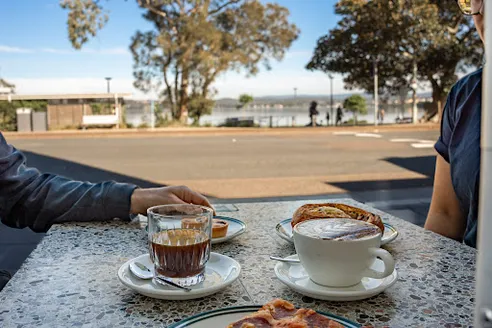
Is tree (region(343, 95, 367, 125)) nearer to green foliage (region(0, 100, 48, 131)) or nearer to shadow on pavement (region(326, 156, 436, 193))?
green foliage (region(0, 100, 48, 131))

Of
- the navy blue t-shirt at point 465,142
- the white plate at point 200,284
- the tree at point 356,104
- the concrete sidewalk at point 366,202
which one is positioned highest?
the tree at point 356,104

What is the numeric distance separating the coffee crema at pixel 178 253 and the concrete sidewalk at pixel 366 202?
7.90ft

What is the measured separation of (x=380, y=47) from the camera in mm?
26766

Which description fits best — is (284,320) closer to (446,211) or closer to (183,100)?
(446,211)

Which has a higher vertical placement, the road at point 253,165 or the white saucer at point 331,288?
the white saucer at point 331,288

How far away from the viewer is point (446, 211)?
1914 millimetres

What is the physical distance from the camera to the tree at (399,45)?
81.4ft

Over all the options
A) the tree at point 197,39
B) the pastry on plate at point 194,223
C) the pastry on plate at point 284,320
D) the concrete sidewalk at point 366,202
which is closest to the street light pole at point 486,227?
the pastry on plate at point 284,320

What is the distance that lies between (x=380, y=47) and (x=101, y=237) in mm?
27145

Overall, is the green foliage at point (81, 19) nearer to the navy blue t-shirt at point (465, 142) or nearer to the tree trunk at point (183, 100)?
the tree trunk at point (183, 100)

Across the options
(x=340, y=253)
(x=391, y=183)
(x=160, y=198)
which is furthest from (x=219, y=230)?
(x=391, y=183)

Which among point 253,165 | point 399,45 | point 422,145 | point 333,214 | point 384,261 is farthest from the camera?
point 399,45

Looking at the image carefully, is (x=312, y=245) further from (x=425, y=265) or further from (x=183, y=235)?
(x=425, y=265)

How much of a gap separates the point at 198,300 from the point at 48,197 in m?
0.96
